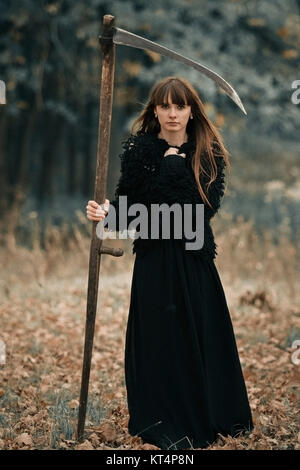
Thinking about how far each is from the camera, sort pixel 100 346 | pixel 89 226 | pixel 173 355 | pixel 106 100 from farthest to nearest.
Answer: pixel 89 226, pixel 100 346, pixel 173 355, pixel 106 100

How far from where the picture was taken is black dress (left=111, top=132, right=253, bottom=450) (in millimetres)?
3408

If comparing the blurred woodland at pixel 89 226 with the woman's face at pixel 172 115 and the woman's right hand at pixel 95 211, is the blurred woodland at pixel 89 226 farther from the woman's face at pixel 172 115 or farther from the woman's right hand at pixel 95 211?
the woman's right hand at pixel 95 211

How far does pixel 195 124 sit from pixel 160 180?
0.45 meters

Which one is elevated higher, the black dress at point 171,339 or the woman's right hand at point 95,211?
the woman's right hand at point 95,211

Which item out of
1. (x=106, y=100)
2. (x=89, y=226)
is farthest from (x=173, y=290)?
(x=89, y=226)

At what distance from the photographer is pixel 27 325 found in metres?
6.16

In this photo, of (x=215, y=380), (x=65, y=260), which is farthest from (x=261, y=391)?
(x=65, y=260)

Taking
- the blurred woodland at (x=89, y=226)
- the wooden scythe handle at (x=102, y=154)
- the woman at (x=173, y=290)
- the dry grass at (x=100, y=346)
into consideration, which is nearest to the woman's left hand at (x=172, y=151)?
the woman at (x=173, y=290)

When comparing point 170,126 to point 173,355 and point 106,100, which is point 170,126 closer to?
point 106,100

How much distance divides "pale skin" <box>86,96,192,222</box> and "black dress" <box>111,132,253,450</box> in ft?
0.20

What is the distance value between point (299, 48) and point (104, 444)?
8157 millimetres

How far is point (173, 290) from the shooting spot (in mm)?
3453

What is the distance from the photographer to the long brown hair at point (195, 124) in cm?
343

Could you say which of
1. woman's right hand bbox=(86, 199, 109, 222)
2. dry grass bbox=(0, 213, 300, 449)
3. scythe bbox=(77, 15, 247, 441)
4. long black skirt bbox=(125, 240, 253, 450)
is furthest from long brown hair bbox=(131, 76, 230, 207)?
dry grass bbox=(0, 213, 300, 449)
